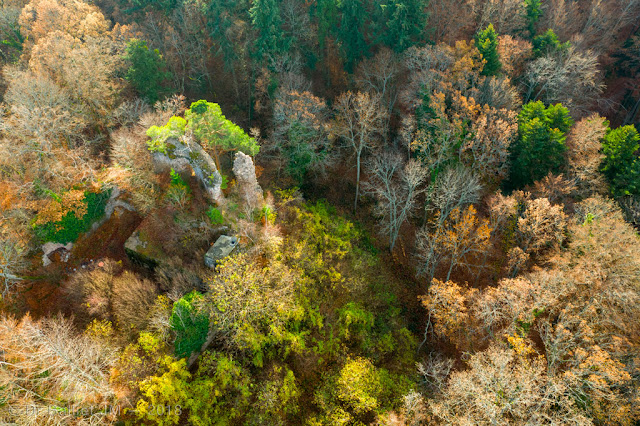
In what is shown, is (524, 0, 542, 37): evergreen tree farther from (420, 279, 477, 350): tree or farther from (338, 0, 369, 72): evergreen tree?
(420, 279, 477, 350): tree

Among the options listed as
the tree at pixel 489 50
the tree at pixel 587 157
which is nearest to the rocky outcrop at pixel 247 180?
the tree at pixel 489 50

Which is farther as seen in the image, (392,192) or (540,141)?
(392,192)

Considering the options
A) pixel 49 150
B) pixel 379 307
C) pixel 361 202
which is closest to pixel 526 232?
pixel 379 307

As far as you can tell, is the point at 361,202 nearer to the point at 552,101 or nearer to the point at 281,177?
the point at 281,177

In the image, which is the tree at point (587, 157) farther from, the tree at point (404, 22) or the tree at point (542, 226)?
the tree at point (404, 22)

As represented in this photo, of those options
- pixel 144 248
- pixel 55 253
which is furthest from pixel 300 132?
pixel 55 253

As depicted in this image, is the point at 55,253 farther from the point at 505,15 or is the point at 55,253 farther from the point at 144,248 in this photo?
the point at 505,15
